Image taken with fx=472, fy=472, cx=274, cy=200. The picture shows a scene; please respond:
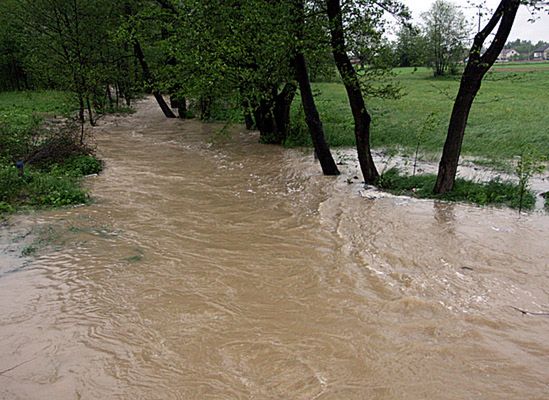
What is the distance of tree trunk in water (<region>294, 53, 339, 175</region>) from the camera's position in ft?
43.0

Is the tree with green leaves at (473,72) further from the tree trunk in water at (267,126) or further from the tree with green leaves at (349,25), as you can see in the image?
the tree trunk in water at (267,126)

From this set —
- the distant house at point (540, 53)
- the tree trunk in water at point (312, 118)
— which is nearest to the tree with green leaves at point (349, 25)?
the tree trunk in water at point (312, 118)

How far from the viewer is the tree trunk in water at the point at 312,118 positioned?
1311 centimetres

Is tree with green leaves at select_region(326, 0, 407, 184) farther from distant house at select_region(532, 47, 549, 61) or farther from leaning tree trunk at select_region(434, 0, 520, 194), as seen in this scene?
distant house at select_region(532, 47, 549, 61)

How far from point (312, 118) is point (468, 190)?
4.85 metres

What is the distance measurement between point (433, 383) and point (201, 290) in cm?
318

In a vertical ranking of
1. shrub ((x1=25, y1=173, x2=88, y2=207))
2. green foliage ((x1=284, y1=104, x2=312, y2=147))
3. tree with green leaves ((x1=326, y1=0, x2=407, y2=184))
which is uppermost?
tree with green leaves ((x1=326, y1=0, x2=407, y2=184))

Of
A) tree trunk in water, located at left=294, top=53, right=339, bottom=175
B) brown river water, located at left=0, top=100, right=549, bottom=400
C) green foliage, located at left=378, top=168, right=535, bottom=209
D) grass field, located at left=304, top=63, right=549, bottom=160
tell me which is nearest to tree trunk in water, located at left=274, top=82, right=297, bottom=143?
grass field, located at left=304, top=63, right=549, bottom=160

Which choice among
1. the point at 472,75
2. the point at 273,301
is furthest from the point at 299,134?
the point at 273,301

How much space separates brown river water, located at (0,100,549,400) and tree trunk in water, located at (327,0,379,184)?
1.81 metres

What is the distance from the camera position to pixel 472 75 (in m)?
10.2

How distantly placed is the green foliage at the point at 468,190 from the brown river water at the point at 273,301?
1.95 feet

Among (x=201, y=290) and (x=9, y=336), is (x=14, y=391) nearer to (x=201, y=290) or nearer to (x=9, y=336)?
(x=9, y=336)

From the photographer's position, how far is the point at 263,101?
1775 centimetres
